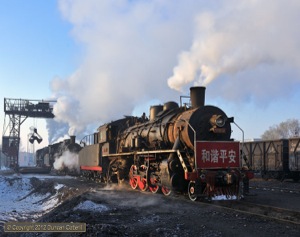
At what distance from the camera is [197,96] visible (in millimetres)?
12602

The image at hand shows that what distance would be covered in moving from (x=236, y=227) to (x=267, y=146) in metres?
18.7

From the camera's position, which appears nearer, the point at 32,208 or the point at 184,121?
the point at 184,121

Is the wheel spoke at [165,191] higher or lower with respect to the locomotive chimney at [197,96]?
lower

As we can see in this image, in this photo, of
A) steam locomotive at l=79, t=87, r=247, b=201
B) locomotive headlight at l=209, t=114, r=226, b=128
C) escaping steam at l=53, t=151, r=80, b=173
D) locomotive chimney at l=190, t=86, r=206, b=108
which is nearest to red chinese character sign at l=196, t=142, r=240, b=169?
steam locomotive at l=79, t=87, r=247, b=201

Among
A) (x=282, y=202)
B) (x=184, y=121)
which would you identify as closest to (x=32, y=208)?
(x=184, y=121)

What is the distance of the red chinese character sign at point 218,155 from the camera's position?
11250 mm

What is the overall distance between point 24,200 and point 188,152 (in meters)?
12.1

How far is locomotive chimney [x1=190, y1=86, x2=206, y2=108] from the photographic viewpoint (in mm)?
12555

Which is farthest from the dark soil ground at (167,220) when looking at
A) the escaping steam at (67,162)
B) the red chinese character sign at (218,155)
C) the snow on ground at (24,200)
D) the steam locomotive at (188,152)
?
the escaping steam at (67,162)

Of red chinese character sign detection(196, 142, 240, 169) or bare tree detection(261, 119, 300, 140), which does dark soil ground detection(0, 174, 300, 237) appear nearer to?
red chinese character sign detection(196, 142, 240, 169)

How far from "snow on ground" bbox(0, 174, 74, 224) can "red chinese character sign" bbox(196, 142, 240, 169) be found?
21.8 feet

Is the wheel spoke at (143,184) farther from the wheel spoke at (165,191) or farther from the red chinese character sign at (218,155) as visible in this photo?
the red chinese character sign at (218,155)

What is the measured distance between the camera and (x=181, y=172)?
12.0 m

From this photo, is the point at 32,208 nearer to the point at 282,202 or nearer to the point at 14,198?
the point at 14,198
